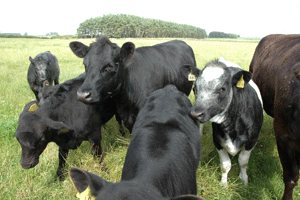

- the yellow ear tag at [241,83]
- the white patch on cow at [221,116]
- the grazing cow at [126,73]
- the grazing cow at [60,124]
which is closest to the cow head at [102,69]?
the grazing cow at [126,73]

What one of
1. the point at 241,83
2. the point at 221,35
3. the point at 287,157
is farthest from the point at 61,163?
the point at 221,35

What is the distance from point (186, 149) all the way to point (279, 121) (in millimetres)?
1223

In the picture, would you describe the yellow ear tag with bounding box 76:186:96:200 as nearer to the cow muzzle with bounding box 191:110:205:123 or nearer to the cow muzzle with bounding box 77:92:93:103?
the cow muzzle with bounding box 191:110:205:123

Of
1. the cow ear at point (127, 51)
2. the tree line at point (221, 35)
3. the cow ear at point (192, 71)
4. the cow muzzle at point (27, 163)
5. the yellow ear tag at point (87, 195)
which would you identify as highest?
the tree line at point (221, 35)

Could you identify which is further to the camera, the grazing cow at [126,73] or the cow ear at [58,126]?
the grazing cow at [126,73]

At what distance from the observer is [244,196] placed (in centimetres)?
340

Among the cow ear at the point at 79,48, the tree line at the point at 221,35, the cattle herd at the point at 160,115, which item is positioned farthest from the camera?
the tree line at the point at 221,35

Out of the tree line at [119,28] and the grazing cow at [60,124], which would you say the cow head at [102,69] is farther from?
the tree line at [119,28]

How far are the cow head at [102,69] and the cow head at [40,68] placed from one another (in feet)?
11.8

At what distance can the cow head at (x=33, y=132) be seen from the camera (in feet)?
9.91

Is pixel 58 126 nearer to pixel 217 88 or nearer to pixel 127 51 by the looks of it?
pixel 127 51

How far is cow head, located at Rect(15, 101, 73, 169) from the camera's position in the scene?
302 cm

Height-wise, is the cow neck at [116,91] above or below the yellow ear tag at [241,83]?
below

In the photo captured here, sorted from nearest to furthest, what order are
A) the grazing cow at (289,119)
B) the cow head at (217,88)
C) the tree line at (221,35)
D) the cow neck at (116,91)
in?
1. the grazing cow at (289,119)
2. the cow head at (217,88)
3. the cow neck at (116,91)
4. the tree line at (221,35)
